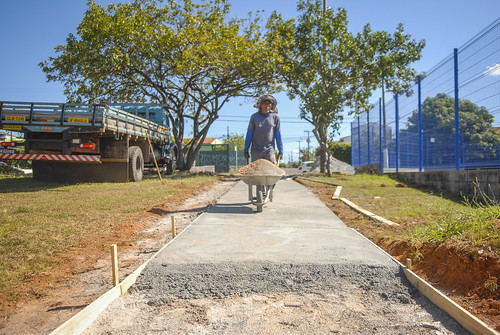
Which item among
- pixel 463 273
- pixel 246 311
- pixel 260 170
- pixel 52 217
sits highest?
pixel 260 170

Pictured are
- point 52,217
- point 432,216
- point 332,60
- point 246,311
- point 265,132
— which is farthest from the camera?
point 332,60

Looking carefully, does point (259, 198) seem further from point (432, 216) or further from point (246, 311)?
point (246, 311)

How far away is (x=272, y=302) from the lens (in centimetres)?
326

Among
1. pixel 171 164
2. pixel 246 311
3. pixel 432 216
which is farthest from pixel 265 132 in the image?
pixel 171 164

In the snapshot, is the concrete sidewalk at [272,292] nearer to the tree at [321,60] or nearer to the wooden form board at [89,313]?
the wooden form board at [89,313]

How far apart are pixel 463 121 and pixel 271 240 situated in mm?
7358

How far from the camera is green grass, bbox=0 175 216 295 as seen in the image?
421 centimetres

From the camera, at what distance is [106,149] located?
12.6 metres

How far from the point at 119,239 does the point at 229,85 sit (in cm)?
1723

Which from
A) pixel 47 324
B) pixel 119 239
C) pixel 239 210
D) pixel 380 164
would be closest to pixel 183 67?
pixel 380 164

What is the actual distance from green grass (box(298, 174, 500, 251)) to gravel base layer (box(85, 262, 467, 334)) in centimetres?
94

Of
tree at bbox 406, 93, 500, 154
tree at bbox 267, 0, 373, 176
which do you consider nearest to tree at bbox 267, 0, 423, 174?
tree at bbox 267, 0, 373, 176

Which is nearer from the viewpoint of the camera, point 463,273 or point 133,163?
point 463,273

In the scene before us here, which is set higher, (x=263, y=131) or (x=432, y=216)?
(x=263, y=131)
